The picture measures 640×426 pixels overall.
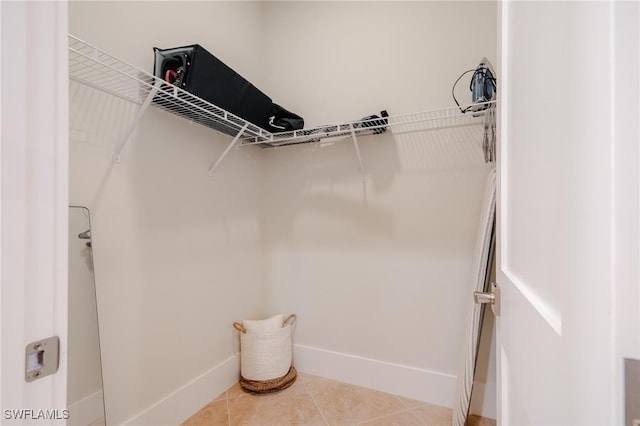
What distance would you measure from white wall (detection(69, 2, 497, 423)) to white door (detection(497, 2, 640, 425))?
1.15 meters

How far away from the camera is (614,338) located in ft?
0.91

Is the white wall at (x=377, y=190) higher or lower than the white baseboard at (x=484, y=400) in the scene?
higher

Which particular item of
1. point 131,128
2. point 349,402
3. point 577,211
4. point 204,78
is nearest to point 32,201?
point 577,211

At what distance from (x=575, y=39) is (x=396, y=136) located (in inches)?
58.2

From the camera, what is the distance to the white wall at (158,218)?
1192 mm

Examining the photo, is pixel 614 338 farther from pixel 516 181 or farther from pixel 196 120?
pixel 196 120

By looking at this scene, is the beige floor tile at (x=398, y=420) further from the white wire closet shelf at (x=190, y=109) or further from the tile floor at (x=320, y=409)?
the white wire closet shelf at (x=190, y=109)

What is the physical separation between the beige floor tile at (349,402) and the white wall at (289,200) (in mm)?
211

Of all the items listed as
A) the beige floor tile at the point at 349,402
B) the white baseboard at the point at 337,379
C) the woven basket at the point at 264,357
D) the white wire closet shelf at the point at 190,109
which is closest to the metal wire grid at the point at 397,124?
the white wire closet shelf at the point at 190,109

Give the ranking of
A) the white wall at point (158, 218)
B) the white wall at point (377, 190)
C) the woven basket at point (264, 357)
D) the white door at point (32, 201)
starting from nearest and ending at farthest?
the white door at point (32, 201) < the white wall at point (158, 218) < the white wall at point (377, 190) < the woven basket at point (264, 357)

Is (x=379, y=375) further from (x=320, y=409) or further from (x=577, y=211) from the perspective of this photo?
(x=577, y=211)

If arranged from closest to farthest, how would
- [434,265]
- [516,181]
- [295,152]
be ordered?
1. [516,181]
2. [434,265]
3. [295,152]

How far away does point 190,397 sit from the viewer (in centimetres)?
155

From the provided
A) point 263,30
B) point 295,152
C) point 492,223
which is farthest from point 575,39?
point 263,30
